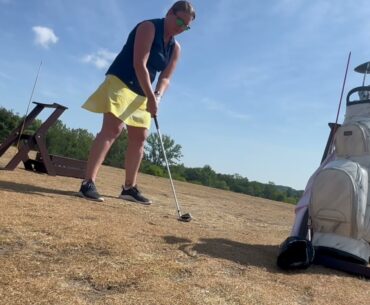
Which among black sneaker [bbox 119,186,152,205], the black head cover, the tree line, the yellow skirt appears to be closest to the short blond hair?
the yellow skirt

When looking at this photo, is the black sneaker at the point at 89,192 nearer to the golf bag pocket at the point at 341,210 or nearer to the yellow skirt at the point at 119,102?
the yellow skirt at the point at 119,102

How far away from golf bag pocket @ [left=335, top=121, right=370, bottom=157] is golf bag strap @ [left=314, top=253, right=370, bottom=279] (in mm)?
844

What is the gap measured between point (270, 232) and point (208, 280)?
8.69 ft

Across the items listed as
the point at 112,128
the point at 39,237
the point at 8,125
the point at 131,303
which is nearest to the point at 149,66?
the point at 112,128

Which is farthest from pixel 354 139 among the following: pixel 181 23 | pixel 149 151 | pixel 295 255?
pixel 149 151

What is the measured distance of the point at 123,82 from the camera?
487 cm

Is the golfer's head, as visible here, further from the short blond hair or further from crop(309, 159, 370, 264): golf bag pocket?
crop(309, 159, 370, 264): golf bag pocket

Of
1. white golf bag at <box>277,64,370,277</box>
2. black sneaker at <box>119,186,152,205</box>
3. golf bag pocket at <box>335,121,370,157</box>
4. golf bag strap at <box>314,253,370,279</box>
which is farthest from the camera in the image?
black sneaker at <box>119,186,152,205</box>

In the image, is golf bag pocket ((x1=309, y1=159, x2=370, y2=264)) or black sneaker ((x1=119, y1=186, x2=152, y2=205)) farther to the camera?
black sneaker ((x1=119, y1=186, x2=152, y2=205))

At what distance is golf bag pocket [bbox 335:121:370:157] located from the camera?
3.55 metres

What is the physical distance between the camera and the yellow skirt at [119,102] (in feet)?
15.4

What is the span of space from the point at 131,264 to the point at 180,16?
3.15 metres

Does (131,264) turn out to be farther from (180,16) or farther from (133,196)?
(180,16)

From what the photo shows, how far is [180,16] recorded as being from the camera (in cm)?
489
